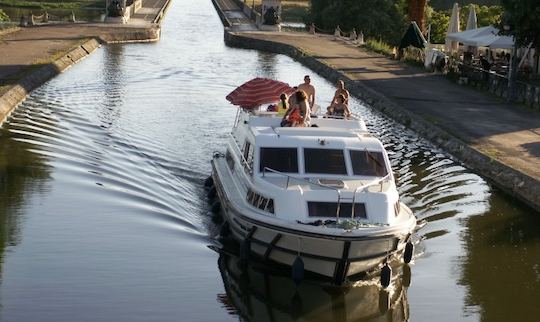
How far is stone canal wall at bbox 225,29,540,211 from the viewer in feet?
89.5

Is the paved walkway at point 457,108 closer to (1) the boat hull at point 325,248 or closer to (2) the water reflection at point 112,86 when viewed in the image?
(1) the boat hull at point 325,248

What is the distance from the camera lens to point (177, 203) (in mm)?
25172

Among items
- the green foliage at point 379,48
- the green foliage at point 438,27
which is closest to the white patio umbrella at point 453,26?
the green foliage at point 379,48

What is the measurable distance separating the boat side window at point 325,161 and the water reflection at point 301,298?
7.65 feet

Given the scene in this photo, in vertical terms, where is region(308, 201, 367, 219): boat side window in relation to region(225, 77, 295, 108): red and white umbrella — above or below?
below

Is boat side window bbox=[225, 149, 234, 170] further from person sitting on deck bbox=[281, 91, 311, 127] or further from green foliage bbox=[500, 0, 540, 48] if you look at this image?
green foliage bbox=[500, 0, 540, 48]

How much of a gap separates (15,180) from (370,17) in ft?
191

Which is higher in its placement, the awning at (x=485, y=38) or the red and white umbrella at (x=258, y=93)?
the awning at (x=485, y=38)

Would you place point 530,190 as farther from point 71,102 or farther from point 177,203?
point 71,102

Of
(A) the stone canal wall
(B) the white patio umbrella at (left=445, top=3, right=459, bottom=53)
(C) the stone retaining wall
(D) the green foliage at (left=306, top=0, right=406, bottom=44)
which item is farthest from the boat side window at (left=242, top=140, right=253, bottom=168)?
(D) the green foliage at (left=306, top=0, right=406, bottom=44)

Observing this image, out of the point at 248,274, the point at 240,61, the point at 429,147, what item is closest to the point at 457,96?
the point at 429,147

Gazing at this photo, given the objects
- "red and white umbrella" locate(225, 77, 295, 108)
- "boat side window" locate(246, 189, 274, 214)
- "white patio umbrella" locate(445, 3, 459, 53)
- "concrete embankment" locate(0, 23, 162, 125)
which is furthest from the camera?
"white patio umbrella" locate(445, 3, 459, 53)

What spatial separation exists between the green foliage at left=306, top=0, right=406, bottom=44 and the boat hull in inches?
2416

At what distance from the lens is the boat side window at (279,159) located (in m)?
21.3
